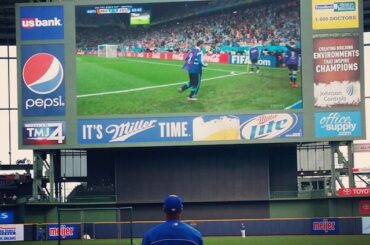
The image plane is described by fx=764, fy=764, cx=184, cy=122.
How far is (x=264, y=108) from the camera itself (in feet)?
116

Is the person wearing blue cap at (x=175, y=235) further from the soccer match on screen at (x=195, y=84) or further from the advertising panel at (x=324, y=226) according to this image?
the advertising panel at (x=324, y=226)

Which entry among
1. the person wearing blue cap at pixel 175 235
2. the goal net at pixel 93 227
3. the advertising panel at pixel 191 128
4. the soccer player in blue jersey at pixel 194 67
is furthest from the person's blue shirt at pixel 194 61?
the person wearing blue cap at pixel 175 235

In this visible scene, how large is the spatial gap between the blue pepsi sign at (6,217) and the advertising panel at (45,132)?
6012mm

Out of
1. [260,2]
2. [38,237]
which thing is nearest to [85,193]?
[38,237]

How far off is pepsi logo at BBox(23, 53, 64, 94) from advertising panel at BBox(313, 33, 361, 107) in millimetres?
12028

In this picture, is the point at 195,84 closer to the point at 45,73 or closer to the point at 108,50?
the point at 108,50

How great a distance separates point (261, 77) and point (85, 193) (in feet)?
36.4

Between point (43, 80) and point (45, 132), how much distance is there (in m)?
2.46

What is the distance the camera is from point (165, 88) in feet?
117

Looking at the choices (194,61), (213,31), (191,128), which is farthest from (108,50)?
(191,128)

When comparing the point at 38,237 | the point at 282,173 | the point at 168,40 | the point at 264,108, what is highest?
the point at 168,40

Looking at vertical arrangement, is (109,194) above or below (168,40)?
below

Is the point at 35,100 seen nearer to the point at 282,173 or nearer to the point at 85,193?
the point at 85,193

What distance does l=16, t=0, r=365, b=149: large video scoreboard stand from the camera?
1389 inches
